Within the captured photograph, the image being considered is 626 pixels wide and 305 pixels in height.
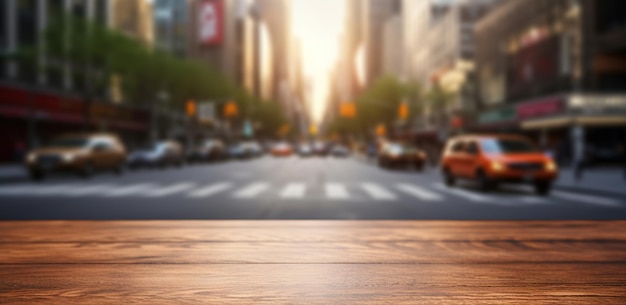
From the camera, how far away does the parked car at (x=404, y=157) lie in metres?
35.7

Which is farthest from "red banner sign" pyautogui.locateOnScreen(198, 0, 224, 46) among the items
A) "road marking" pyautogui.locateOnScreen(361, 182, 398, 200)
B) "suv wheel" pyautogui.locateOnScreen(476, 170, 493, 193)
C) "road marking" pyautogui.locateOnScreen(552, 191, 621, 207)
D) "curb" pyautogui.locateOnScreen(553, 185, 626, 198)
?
"road marking" pyautogui.locateOnScreen(552, 191, 621, 207)

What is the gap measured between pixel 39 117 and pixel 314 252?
132 feet

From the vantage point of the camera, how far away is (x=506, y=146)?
1975 centimetres

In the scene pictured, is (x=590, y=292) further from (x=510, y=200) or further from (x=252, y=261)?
(x=510, y=200)

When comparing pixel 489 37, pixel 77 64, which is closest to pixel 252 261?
pixel 77 64

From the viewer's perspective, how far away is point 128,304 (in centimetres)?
273

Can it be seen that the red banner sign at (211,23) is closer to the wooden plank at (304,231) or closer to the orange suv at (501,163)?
the orange suv at (501,163)

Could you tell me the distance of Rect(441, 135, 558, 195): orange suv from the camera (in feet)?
59.0

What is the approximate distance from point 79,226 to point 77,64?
38.9 meters

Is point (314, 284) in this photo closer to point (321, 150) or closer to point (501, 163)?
point (501, 163)

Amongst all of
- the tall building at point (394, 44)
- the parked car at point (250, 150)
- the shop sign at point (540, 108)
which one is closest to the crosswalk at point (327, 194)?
the shop sign at point (540, 108)

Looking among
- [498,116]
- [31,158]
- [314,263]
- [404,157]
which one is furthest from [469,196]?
[498,116]

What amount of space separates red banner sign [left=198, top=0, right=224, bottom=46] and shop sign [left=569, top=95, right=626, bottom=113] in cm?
9083

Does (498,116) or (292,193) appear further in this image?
(498,116)
